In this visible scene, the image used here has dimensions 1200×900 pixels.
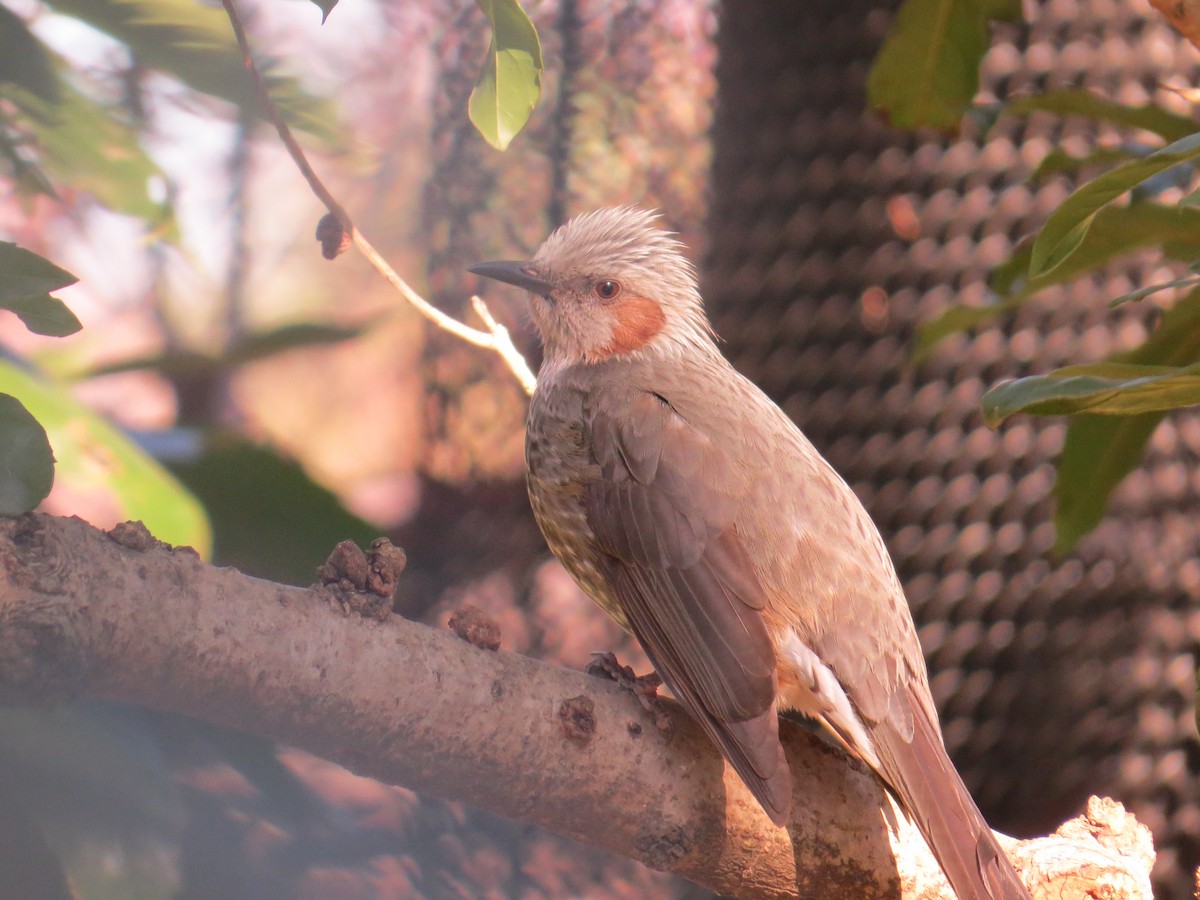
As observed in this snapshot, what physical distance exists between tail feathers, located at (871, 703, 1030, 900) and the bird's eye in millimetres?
598

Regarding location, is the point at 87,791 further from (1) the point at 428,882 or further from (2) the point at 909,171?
(2) the point at 909,171

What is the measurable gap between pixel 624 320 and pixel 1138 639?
3.02ft

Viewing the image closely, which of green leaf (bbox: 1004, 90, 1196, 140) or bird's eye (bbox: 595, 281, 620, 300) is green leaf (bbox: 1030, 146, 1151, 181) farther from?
bird's eye (bbox: 595, 281, 620, 300)

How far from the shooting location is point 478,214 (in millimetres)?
1486

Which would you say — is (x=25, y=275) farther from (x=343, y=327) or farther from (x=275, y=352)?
(x=343, y=327)

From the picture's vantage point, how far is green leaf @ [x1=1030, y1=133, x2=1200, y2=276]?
92cm

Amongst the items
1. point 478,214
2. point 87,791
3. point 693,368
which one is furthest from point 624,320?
point 87,791

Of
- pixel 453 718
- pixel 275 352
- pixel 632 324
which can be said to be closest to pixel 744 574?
pixel 453 718

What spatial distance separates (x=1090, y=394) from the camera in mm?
823

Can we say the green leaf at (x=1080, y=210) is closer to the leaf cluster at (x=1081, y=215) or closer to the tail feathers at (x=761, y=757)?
the leaf cluster at (x=1081, y=215)

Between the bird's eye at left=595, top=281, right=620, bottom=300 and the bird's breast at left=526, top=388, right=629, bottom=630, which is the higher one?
the bird's eye at left=595, top=281, right=620, bottom=300

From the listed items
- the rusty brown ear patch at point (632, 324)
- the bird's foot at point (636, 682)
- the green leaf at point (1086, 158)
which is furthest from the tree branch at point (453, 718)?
the green leaf at point (1086, 158)

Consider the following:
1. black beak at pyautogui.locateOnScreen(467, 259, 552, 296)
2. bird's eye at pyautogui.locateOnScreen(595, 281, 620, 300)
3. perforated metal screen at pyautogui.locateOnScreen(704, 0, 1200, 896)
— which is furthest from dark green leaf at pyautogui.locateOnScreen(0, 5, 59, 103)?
perforated metal screen at pyautogui.locateOnScreen(704, 0, 1200, 896)

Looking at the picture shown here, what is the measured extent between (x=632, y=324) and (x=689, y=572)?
16.7 inches
